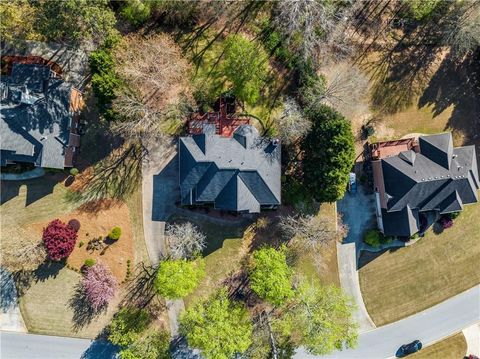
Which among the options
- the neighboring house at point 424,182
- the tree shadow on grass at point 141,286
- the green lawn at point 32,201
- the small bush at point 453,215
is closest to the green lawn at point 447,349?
A: the small bush at point 453,215

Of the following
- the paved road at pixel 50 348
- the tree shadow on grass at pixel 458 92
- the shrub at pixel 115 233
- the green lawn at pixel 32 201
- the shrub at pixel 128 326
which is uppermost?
the tree shadow on grass at pixel 458 92

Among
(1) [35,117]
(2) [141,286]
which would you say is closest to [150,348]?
(2) [141,286]

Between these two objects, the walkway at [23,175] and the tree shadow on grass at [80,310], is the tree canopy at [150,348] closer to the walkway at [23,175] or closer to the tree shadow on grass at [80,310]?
the tree shadow on grass at [80,310]

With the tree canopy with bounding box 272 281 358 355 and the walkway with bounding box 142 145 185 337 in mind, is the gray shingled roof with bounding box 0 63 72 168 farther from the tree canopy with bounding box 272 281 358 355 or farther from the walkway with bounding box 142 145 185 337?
the tree canopy with bounding box 272 281 358 355

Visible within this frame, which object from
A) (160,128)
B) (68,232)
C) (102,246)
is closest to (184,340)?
(102,246)

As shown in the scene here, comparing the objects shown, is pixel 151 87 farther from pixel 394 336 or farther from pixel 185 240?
pixel 394 336

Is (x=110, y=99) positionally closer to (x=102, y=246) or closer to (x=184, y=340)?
(x=102, y=246)
